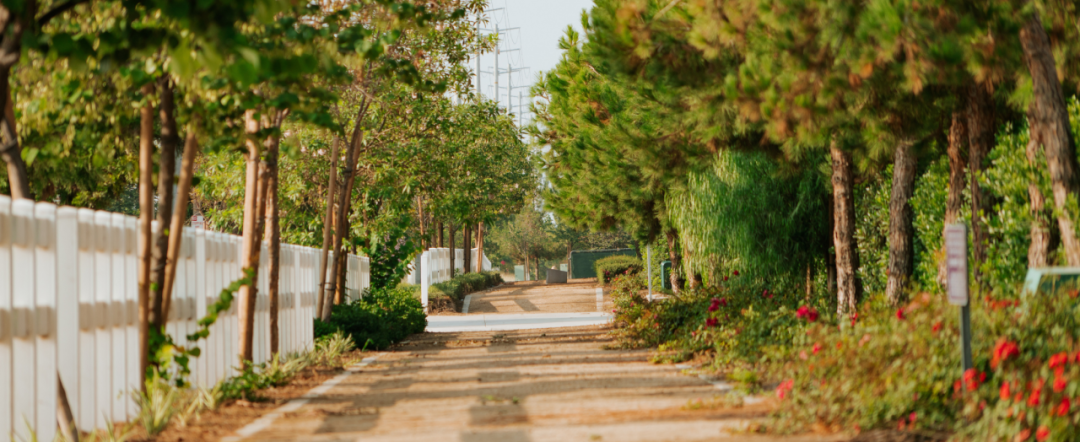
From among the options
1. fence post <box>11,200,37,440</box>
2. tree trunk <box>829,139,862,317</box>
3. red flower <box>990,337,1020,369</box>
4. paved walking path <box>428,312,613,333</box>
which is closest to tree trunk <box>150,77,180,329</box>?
fence post <box>11,200,37,440</box>

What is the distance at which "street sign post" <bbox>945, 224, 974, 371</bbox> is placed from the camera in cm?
538

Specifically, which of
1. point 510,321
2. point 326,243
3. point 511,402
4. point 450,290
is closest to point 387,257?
point 326,243

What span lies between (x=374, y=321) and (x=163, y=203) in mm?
8365

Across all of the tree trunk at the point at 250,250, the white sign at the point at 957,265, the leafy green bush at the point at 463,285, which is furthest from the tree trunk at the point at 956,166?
the leafy green bush at the point at 463,285

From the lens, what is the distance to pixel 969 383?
514 centimetres

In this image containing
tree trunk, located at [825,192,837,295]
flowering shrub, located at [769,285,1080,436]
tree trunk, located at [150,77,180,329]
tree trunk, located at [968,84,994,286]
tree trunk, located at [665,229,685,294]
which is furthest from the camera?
tree trunk, located at [665,229,685,294]

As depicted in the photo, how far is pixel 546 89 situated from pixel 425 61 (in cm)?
621

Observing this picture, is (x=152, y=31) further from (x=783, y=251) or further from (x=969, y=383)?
(x=783, y=251)

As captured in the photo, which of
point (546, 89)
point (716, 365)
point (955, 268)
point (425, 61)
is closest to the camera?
point (955, 268)

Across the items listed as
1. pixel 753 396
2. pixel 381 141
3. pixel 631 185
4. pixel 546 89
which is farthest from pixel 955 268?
pixel 546 89

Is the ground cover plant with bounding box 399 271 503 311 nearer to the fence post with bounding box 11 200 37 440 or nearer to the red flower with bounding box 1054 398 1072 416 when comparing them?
the fence post with bounding box 11 200 37 440

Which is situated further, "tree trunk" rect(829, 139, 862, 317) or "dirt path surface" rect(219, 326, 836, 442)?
"tree trunk" rect(829, 139, 862, 317)

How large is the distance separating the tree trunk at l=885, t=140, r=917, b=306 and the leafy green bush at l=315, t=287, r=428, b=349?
295 inches

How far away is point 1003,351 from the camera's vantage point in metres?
5.20
